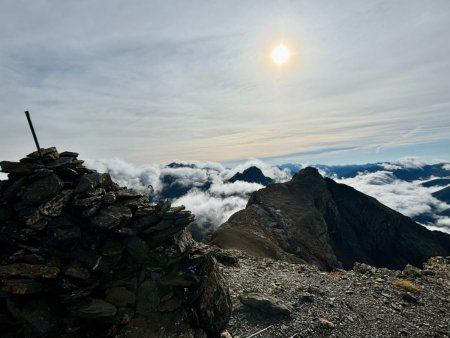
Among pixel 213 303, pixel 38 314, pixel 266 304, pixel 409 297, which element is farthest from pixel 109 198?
pixel 409 297

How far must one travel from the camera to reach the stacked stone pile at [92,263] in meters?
15.3

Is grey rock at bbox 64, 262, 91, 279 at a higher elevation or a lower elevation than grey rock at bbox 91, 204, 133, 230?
lower

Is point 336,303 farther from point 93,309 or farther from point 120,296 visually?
point 93,309

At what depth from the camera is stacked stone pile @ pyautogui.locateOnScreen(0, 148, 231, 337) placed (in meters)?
15.3

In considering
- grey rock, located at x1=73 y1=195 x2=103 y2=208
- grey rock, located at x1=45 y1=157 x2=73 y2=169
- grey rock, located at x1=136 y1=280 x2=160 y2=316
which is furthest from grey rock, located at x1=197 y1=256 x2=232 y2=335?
grey rock, located at x1=45 y1=157 x2=73 y2=169

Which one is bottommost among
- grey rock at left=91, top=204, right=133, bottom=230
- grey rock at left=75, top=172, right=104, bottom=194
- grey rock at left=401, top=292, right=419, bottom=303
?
grey rock at left=401, top=292, right=419, bottom=303

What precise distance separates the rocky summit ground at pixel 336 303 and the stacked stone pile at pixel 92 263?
3568mm

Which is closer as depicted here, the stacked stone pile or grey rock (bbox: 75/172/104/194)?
the stacked stone pile

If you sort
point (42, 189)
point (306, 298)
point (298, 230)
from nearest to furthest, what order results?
point (42, 189) < point (306, 298) < point (298, 230)

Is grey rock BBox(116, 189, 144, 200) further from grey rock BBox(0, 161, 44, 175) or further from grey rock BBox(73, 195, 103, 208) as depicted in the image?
grey rock BBox(0, 161, 44, 175)

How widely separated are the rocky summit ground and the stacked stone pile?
3.57m

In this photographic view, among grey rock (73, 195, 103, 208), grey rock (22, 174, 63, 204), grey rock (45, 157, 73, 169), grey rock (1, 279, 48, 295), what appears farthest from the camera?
grey rock (45, 157, 73, 169)

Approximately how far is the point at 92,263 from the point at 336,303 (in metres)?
18.6

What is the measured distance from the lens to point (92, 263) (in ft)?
53.8
